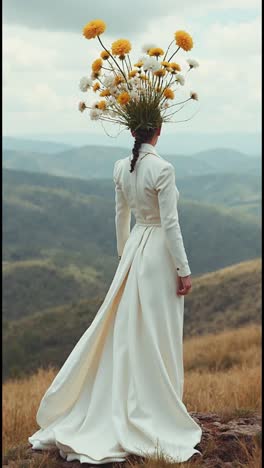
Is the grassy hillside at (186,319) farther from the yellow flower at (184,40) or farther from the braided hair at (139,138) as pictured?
the yellow flower at (184,40)

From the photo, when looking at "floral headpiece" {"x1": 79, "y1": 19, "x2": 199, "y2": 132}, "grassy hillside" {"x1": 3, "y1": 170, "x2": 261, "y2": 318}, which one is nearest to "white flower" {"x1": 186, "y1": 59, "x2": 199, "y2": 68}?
"floral headpiece" {"x1": 79, "y1": 19, "x2": 199, "y2": 132}

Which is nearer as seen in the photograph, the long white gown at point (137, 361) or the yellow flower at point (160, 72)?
the long white gown at point (137, 361)

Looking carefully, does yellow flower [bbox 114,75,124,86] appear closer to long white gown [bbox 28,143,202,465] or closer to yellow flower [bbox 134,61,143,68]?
yellow flower [bbox 134,61,143,68]

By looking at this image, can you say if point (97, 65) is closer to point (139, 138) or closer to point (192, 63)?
point (139, 138)

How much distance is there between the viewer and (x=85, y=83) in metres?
5.71

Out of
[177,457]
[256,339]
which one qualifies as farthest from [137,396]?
[256,339]

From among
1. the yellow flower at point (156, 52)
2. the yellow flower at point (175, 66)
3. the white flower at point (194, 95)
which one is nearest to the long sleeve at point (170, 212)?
the white flower at point (194, 95)

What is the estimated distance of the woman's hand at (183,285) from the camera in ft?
18.2

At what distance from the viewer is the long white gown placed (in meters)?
5.40

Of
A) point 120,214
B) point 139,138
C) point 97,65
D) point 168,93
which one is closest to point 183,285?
point 120,214

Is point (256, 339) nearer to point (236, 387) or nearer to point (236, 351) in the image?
point (236, 351)

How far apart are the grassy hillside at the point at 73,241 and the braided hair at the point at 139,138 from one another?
69896 millimetres

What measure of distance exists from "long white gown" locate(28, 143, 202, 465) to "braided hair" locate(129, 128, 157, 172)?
5cm

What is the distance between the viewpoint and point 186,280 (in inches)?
219
